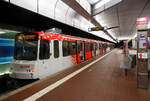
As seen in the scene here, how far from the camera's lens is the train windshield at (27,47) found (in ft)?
13.5

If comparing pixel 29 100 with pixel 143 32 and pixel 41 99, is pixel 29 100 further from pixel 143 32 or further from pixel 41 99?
pixel 143 32

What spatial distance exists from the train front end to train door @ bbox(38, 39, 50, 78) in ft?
0.71

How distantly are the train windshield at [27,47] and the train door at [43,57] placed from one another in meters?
0.26

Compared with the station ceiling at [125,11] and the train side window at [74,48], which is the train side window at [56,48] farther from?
the station ceiling at [125,11]

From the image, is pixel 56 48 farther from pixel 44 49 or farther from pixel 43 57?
pixel 43 57

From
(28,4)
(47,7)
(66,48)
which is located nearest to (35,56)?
(66,48)

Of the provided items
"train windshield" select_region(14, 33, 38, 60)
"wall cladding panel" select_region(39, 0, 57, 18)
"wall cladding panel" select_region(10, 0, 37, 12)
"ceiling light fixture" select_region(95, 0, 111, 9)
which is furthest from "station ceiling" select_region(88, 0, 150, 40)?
"train windshield" select_region(14, 33, 38, 60)

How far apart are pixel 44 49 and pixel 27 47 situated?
0.74 meters

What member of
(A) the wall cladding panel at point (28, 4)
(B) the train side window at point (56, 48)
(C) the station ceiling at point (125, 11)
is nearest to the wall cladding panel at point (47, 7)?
(A) the wall cladding panel at point (28, 4)

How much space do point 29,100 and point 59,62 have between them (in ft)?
9.21

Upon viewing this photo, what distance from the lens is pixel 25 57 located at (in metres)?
4.18

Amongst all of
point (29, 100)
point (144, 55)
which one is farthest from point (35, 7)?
point (144, 55)

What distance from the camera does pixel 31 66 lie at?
3898 millimetres

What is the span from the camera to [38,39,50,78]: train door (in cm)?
420
